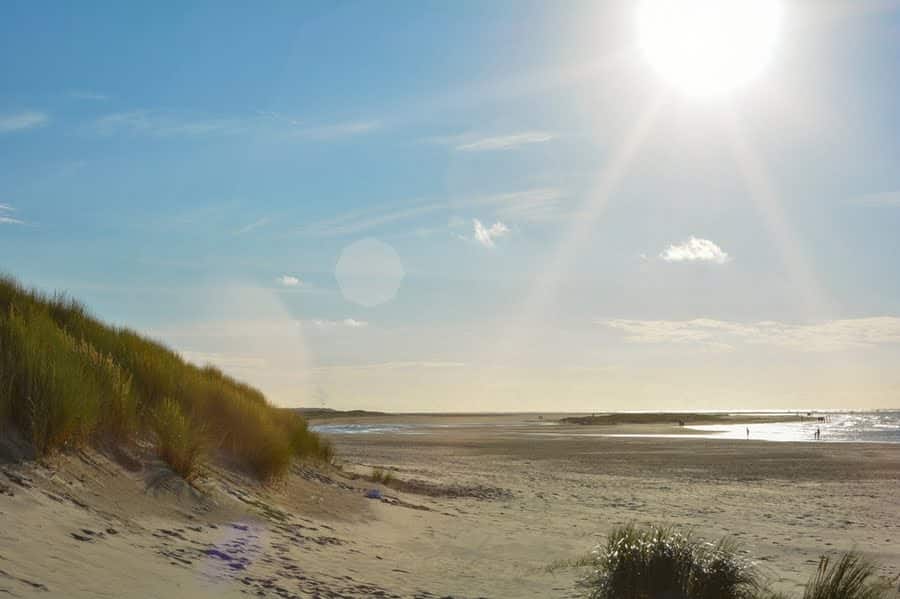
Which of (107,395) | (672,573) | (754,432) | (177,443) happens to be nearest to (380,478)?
(177,443)

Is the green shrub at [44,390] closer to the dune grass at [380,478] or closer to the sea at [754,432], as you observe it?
the dune grass at [380,478]

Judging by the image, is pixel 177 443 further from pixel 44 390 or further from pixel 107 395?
pixel 44 390

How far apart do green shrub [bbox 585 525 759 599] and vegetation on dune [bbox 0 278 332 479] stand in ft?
16.4

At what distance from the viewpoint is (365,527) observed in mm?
11078

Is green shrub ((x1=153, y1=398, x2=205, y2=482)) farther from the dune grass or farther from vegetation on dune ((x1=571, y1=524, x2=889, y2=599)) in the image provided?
the dune grass

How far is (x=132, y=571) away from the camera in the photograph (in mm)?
5848

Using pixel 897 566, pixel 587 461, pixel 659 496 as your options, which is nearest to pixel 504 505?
pixel 659 496

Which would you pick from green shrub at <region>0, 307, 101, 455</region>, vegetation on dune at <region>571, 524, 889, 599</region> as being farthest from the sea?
vegetation on dune at <region>571, 524, 889, 599</region>

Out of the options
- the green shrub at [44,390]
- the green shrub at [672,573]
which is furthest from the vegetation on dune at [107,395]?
the green shrub at [672,573]

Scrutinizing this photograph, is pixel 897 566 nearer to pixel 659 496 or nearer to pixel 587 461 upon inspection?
pixel 659 496

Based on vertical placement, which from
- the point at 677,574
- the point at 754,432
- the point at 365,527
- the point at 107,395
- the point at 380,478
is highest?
the point at 754,432

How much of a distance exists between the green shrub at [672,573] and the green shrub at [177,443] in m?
4.83

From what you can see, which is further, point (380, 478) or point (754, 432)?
point (754, 432)

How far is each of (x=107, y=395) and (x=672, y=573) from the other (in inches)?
258
